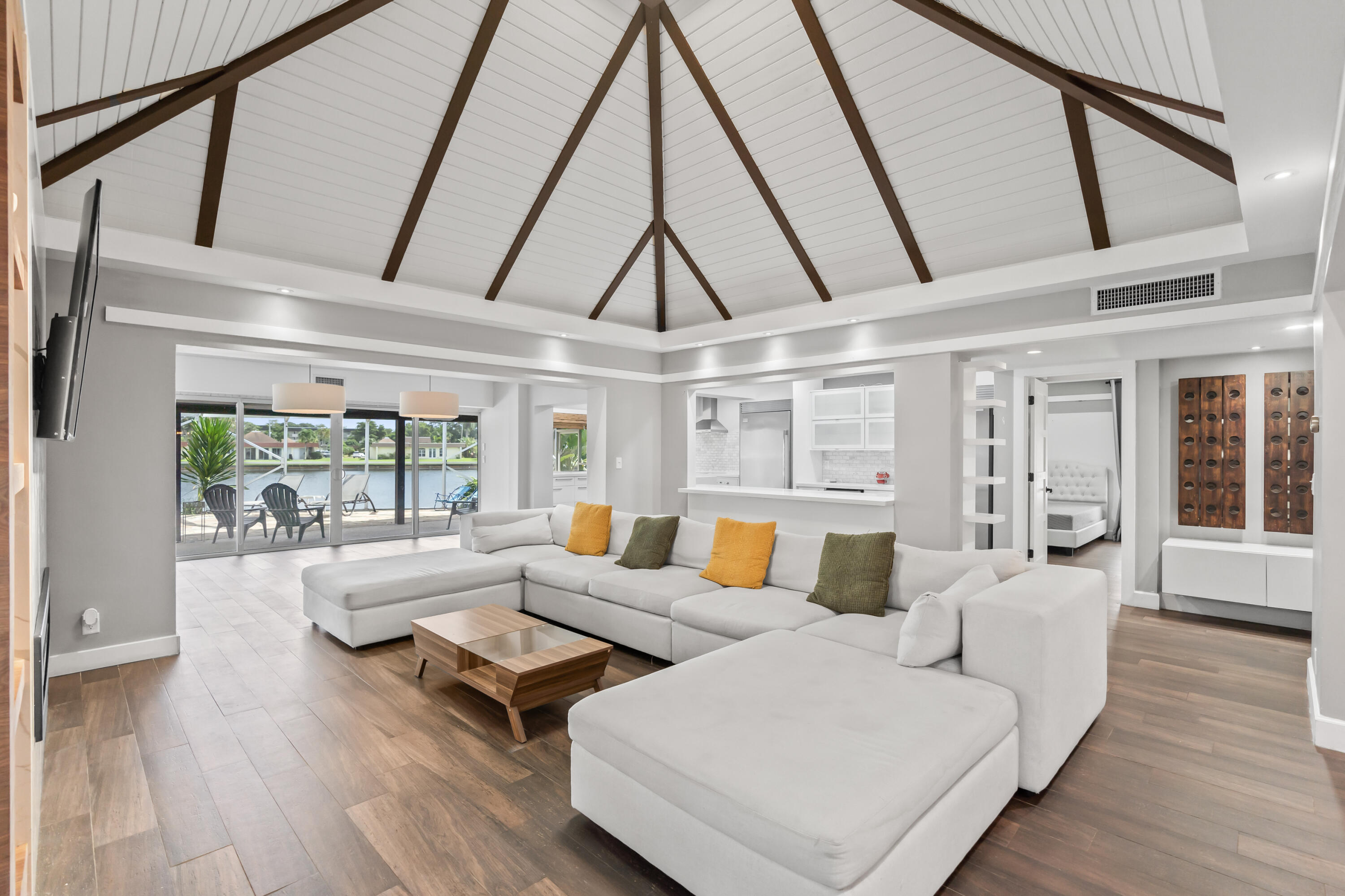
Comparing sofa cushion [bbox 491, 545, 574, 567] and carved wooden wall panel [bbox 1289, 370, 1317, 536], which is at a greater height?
carved wooden wall panel [bbox 1289, 370, 1317, 536]

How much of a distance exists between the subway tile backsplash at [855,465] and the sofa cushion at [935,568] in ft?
16.3

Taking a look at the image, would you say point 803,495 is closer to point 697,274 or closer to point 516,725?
point 697,274

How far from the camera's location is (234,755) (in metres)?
2.83

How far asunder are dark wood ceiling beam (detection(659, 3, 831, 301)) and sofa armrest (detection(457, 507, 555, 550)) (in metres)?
3.09

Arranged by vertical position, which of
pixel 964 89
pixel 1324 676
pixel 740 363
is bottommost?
pixel 1324 676

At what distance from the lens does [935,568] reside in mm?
3453

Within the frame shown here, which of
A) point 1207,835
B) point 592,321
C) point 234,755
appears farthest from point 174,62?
point 1207,835

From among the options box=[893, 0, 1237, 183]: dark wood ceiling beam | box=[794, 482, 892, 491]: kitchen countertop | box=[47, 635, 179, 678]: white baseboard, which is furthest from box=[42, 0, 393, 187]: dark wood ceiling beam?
box=[794, 482, 892, 491]: kitchen countertop

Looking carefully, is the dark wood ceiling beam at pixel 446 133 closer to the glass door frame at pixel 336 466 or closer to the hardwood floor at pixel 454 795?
the glass door frame at pixel 336 466

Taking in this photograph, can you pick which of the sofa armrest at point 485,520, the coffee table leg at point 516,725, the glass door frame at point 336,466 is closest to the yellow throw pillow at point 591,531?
the sofa armrest at point 485,520

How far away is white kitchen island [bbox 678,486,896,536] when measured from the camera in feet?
18.8

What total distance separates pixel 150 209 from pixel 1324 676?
673cm

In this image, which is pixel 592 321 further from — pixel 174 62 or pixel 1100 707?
pixel 1100 707

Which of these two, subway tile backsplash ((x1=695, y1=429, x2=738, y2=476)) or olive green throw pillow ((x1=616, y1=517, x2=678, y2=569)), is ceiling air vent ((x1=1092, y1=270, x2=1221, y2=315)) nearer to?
olive green throw pillow ((x1=616, y1=517, x2=678, y2=569))
